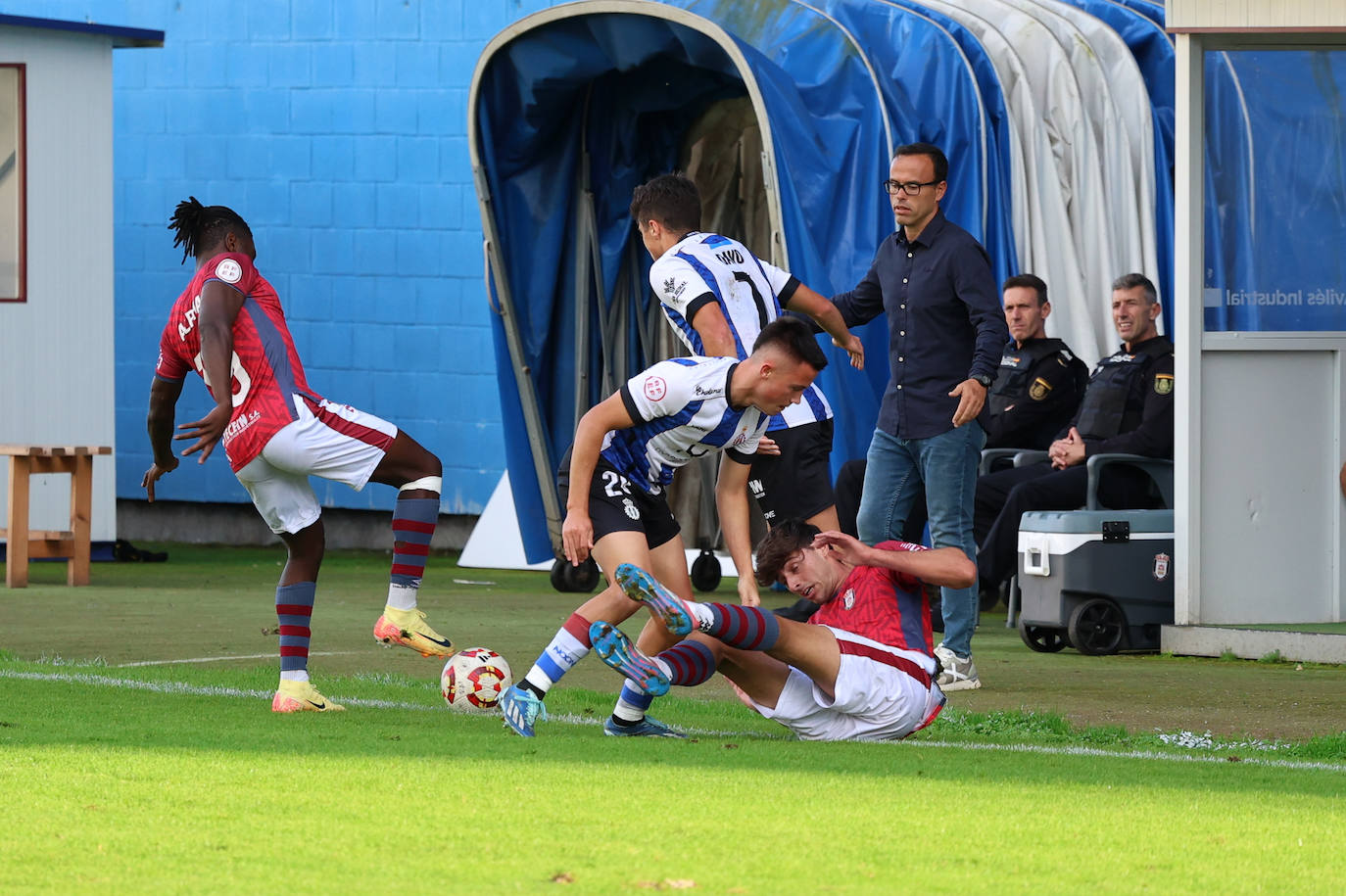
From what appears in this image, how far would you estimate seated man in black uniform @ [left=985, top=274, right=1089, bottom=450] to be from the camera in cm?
1138

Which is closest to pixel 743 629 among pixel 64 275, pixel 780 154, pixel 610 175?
pixel 780 154

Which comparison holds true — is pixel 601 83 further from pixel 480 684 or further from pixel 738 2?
pixel 480 684

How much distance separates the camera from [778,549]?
6359mm

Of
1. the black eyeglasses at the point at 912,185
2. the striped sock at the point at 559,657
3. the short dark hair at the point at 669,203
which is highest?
the black eyeglasses at the point at 912,185

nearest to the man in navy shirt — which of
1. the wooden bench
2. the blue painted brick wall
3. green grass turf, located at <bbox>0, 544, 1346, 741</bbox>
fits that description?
green grass turf, located at <bbox>0, 544, 1346, 741</bbox>

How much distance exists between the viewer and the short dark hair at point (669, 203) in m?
7.73

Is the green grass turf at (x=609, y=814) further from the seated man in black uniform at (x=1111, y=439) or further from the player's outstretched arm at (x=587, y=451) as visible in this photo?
the seated man in black uniform at (x=1111, y=439)

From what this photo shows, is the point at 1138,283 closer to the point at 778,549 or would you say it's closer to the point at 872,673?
the point at 778,549

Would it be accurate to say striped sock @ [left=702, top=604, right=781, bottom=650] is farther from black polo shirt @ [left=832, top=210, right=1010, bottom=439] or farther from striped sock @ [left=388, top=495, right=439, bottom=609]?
black polo shirt @ [left=832, top=210, right=1010, bottom=439]

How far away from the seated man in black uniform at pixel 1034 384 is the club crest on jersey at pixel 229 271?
17.3ft

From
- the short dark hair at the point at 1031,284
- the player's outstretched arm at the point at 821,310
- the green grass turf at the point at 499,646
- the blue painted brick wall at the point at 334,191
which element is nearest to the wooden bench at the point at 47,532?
the green grass turf at the point at 499,646

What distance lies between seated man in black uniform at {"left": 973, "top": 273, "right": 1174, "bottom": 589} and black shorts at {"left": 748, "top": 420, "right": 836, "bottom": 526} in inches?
102

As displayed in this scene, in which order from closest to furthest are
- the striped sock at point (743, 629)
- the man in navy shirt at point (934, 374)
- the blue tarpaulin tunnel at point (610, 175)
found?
1. the striped sock at point (743, 629)
2. the man in navy shirt at point (934, 374)
3. the blue tarpaulin tunnel at point (610, 175)

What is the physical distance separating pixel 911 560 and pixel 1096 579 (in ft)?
11.5
